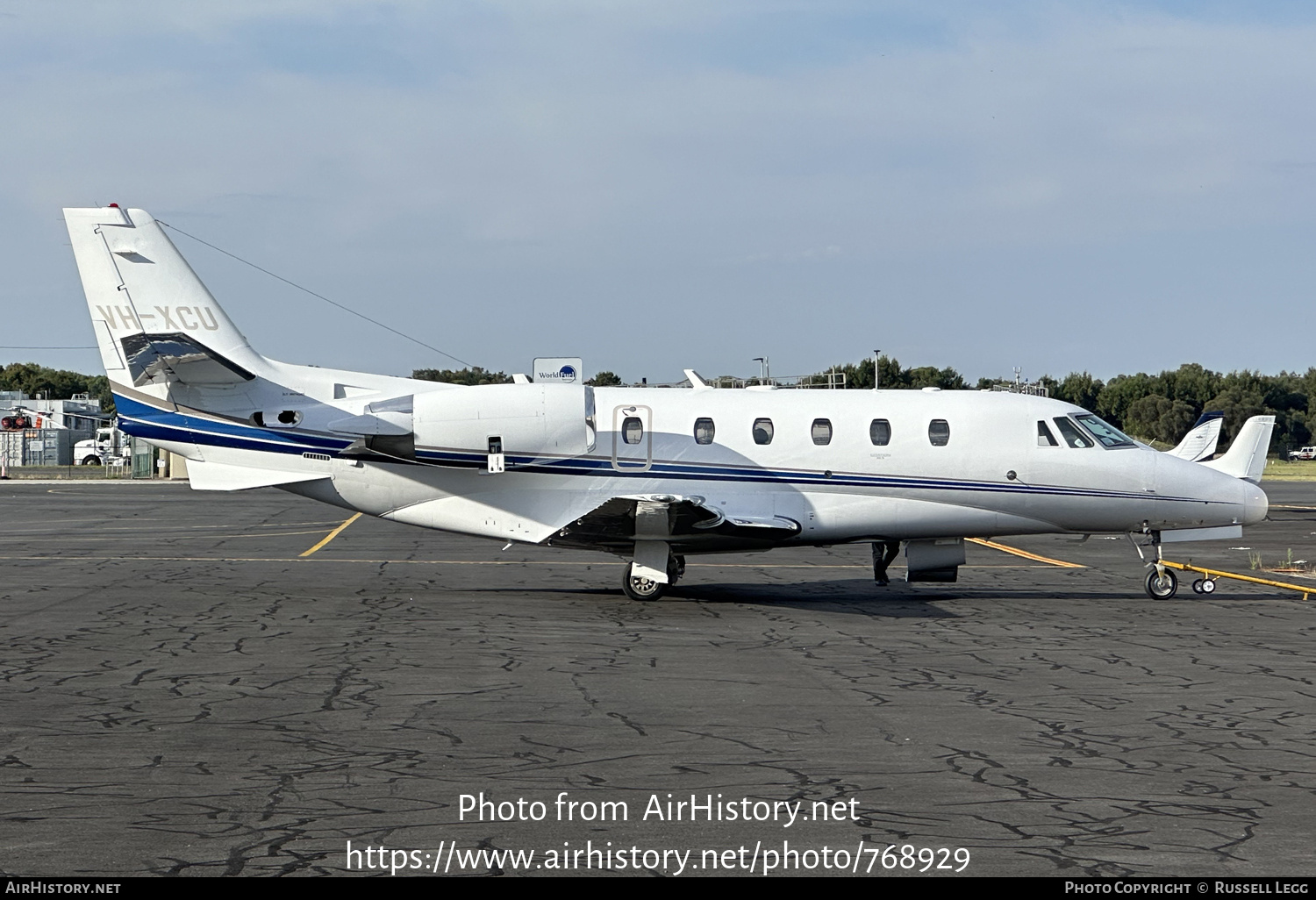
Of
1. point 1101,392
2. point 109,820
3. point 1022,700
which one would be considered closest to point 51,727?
point 109,820

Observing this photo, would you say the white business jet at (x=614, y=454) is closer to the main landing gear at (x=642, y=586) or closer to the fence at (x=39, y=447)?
the main landing gear at (x=642, y=586)

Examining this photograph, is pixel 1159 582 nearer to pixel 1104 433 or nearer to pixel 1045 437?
pixel 1104 433

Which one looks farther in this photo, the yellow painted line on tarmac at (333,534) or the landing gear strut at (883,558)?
the yellow painted line on tarmac at (333,534)

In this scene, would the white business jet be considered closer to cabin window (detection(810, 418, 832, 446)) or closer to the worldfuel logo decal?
cabin window (detection(810, 418, 832, 446))

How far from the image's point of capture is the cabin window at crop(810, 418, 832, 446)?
18578 millimetres

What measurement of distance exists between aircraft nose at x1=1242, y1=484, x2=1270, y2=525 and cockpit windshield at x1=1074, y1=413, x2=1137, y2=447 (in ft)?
6.10

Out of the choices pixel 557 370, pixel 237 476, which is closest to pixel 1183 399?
pixel 557 370

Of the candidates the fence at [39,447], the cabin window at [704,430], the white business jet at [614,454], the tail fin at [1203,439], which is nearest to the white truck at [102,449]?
the fence at [39,447]

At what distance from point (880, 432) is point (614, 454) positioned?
157 inches

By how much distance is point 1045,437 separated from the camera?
62.4 feet

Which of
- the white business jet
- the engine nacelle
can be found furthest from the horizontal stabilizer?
the engine nacelle

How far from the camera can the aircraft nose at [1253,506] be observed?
62.7 feet

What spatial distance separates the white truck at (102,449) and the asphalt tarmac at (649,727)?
68894 millimetres

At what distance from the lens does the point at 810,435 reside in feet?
61.0
